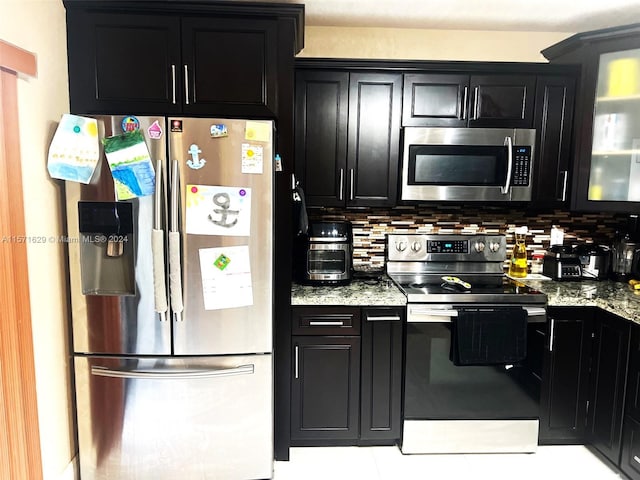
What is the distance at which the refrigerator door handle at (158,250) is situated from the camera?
188cm

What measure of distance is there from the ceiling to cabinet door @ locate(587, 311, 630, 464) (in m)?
1.60

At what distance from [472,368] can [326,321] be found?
2.69 ft

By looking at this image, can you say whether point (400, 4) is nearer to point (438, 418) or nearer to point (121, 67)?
point (121, 67)

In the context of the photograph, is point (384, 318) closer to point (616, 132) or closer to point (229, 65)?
point (229, 65)

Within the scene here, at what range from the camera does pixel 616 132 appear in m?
2.44

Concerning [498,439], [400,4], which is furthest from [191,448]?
[400,4]

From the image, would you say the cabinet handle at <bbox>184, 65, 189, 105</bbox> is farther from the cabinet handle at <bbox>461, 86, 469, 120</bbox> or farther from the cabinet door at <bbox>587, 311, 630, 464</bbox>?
the cabinet door at <bbox>587, 311, 630, 464</bbox>

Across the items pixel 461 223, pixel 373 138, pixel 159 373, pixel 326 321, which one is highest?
pixel 373 138

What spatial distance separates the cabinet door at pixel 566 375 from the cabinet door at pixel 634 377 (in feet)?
0.77

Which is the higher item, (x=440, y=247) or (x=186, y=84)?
(x=186, y=84)

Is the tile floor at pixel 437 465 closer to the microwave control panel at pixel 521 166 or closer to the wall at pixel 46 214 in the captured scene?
the wall at pixel 46 214

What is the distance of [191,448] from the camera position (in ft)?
6.79

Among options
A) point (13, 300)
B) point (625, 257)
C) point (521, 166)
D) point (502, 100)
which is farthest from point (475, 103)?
point (13, 300)

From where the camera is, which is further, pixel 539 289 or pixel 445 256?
pixel 445 256
